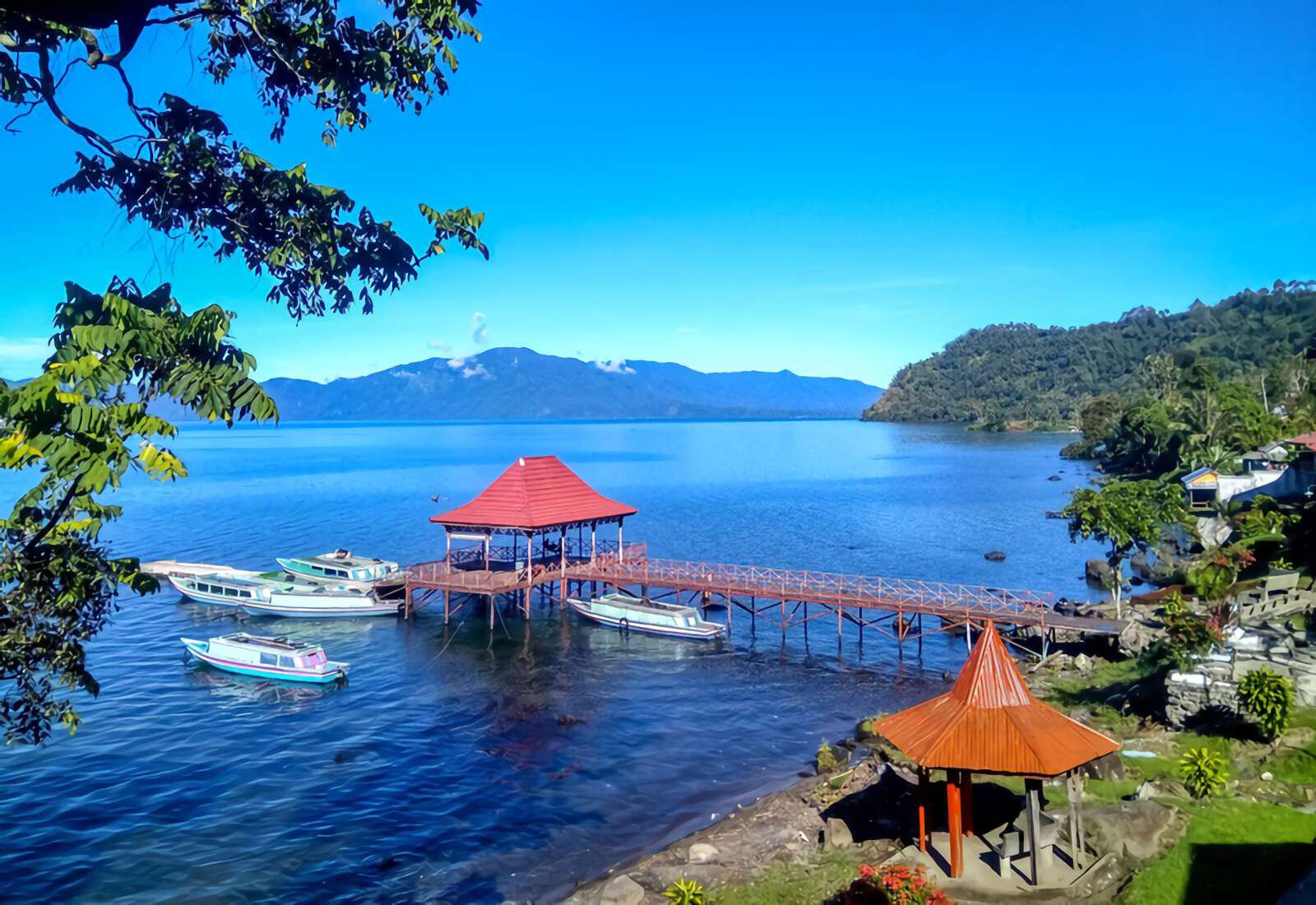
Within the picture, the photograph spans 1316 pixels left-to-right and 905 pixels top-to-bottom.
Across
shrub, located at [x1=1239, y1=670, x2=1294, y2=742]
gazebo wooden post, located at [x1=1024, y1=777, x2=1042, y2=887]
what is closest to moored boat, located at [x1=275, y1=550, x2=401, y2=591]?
gazebo wooden post, located at [x1=1024, y1=777, x2=1042, y2=887]

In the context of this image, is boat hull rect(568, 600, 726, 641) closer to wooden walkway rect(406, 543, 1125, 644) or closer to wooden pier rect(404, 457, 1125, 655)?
wooden walkway rect(406, 543, 1125, 644)

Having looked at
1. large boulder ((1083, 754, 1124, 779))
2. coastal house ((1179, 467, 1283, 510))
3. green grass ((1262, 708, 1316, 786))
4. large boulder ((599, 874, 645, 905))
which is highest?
coastal house ((1179, 467, 1283, 510))

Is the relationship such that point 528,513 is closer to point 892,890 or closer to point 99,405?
point 892,890

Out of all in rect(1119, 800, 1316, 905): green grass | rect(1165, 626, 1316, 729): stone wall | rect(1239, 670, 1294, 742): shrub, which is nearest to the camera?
rect(1119, 800, 1316, 905): green grass

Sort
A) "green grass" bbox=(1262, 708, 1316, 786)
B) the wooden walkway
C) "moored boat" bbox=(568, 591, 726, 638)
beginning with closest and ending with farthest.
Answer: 1. "green grass" bbox=(1262, 708, 1316, 786)
2. the wooden walkway
3. "moored boat" bbox=(568, 591, 726, 638)

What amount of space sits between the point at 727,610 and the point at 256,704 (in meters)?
23.2

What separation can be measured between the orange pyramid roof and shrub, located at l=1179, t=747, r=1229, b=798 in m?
3.54

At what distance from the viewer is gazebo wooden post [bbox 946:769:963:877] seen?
1667 cm

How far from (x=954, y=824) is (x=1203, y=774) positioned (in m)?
6.39

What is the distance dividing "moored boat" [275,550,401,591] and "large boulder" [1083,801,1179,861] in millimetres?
40534

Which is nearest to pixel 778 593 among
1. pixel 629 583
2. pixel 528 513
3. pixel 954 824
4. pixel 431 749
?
pixel 629 583

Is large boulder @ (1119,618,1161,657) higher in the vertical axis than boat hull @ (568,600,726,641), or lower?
higher

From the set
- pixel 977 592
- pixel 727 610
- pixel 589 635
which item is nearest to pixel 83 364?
pixel 589 635

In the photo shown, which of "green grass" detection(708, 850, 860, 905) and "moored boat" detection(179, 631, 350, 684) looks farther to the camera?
"moored boat" detection(179, 631, 350, 684)
